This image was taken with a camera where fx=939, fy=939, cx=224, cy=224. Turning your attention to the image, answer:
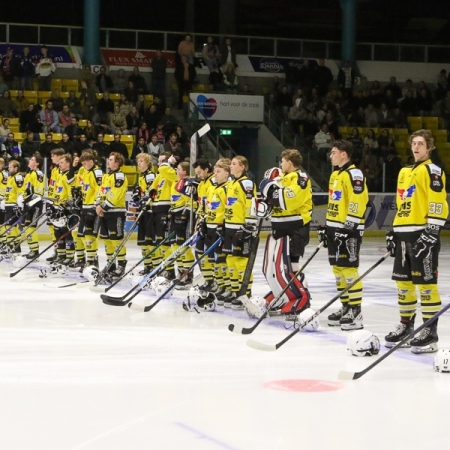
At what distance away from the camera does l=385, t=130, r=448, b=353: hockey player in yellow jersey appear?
6.28 meters

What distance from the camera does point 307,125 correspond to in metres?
20.9

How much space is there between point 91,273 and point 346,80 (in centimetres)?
1330

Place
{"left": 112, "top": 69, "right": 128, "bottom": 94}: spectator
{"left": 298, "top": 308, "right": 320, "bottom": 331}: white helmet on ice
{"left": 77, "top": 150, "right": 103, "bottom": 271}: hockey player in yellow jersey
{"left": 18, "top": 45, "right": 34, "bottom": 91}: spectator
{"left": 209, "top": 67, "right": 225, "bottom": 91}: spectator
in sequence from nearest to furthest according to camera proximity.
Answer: {"left": 298, "top": 308, "right": 320, "bottom": 331}: white helmet on ice
{"left": 77, "top": 150, "right": 103, "bottom": 271}: hockey player in yellow jersey
{"left": 18, "top": 45, "right": 34, "bottom": 91}: spectator
{"left": 112, "top": 69, "right": 128, "bottom": 94}: spectator
{"left": 209, "top": 67, "right": 225, "bottom": 91}: spectator

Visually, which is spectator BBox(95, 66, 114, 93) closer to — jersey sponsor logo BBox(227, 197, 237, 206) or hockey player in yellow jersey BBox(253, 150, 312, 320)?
→ jersey sponsor logo BBox(227, 197, 237, 206)

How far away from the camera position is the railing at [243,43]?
21.7 meters

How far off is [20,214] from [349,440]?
1001cm

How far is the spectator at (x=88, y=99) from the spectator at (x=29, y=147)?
2.57 m

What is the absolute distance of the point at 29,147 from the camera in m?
16.9

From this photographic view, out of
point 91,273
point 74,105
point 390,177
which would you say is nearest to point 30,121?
point 74,105

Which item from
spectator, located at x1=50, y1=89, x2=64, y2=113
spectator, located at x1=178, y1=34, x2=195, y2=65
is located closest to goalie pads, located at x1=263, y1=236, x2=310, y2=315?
spectator, located at x1=50, y1=89, x2=64, y2=113

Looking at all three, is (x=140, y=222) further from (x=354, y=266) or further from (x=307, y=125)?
(x=307, y=125)

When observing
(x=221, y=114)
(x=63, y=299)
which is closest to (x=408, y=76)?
(x=221, y=114)

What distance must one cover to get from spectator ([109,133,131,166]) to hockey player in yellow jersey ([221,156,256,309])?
901 cm

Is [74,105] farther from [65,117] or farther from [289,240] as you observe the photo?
[289,240]
